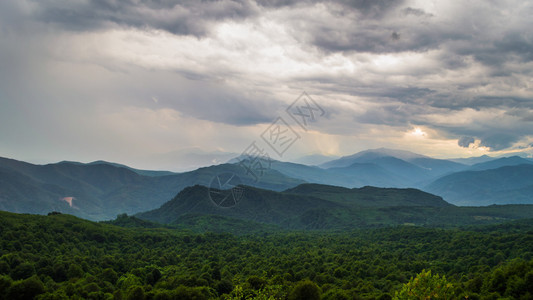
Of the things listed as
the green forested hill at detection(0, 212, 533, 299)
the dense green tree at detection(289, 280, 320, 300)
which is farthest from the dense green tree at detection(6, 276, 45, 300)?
the dense green tree at detection(289, 280, 320, 300)

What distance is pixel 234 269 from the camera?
13512cm

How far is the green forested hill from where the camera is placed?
7050 centimetres

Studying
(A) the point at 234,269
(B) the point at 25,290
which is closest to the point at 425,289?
(B) the point at 25,290

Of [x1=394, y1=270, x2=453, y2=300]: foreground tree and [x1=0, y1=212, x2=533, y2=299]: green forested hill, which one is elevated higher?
[x1=394, y1=270, x2=453, y2=300]: foreground tree

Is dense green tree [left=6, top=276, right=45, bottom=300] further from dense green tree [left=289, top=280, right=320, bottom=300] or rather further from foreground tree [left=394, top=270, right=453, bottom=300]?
foreground tree [left=394, top=270, right=453, bottom=300]

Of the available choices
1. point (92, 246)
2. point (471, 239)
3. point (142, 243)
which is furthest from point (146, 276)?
point (471, 239)

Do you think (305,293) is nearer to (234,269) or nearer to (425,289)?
(425,289)

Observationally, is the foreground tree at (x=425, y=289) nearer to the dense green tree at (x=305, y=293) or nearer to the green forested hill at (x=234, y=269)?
the green forested hill at (x=234, y=269)

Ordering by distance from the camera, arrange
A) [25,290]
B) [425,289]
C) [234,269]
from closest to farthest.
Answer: [425,289] < [25,290] < [234,269]

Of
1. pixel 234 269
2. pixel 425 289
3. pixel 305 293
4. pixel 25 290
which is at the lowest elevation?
pixel 234 269

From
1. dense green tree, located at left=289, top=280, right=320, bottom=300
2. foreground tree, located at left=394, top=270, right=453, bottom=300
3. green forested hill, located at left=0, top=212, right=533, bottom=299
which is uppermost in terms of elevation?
A: foreground tree, located at left=394, top=270, right=453, bottom=300

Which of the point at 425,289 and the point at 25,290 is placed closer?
the point at 425,289

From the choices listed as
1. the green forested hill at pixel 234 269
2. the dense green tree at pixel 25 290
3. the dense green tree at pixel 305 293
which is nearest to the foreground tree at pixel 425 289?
the green forested hill at pixel 234 269

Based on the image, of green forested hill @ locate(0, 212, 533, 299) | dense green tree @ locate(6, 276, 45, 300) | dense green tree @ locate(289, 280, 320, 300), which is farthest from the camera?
green forested hill @ locate(0, 212, 533, 299)
